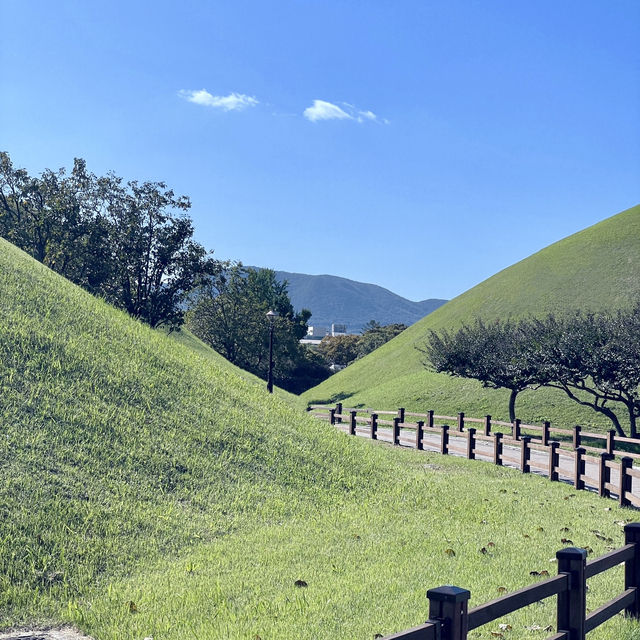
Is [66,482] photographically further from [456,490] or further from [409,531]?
[456,490]

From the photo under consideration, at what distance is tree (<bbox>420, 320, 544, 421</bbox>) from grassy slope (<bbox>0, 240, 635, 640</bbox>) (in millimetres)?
14896

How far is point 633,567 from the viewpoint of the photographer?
5.90 m

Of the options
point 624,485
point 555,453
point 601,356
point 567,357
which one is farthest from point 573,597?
point 567,357

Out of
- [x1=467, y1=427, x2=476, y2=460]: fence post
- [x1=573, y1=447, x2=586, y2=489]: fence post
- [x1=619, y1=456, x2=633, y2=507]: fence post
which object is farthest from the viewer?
[x1=467, y1=427, x2=476, y2=460]: fence post

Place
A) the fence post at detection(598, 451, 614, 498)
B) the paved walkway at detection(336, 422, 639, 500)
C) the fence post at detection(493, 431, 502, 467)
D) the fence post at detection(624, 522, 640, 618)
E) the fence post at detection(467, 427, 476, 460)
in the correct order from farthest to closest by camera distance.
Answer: the fence post at detection(467, 427, 476, 460) < the fence post at detection(493, 431, 502, 467) < the paved walkway at detection(336, 422, 639, 500) < the fence post at detection(598, 451, 614, 498) < the fence post at detection(624, 522, 640, 618)

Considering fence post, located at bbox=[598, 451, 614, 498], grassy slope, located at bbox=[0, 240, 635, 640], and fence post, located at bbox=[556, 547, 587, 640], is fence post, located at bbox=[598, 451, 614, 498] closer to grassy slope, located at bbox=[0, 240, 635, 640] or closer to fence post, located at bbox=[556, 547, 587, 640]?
grassy slope, located at bbox=[0, 240, 635, 640]

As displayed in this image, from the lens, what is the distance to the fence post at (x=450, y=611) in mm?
3615

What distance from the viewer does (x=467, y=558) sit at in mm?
8219

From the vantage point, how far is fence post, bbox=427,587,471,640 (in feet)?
11.9

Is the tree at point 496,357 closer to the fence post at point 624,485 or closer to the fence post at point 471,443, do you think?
the fence post at point 471,443

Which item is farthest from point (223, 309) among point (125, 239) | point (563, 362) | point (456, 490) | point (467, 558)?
point (467, 558)

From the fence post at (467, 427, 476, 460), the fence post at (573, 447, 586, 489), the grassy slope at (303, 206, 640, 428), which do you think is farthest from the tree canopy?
the fence post at (573, 447, 586, 489)

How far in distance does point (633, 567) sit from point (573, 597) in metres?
1.40

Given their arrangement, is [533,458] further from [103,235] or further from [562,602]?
[103,235]
